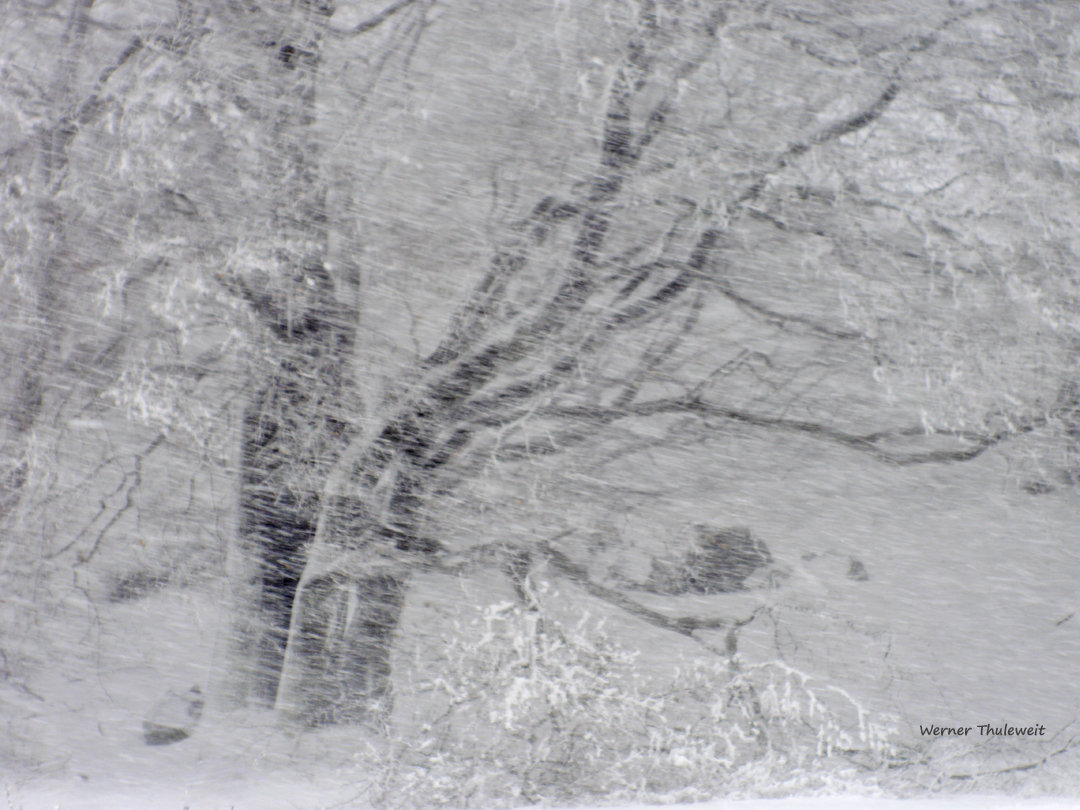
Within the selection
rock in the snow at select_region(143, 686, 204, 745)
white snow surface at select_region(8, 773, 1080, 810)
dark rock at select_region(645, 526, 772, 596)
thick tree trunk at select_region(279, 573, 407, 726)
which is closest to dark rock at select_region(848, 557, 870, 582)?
dark rock at select_region(645, 526, 772, 596)

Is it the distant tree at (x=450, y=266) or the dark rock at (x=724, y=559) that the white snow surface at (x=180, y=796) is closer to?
the distant tree at (x=450, y=266)

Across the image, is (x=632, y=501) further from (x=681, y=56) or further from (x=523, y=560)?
(x=681, y=56)

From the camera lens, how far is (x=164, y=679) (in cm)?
124

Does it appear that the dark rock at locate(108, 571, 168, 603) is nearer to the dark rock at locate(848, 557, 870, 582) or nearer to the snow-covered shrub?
the snow-covered shrub

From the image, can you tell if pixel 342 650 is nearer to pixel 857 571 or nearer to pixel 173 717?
pixel 173 717

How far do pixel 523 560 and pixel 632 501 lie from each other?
0.85 feet

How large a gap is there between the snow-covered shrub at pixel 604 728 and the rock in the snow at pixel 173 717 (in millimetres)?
436

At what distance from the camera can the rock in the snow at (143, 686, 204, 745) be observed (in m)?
1.24

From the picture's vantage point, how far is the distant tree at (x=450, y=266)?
120 centimetres

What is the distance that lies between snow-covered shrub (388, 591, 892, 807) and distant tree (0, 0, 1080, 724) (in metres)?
0.15

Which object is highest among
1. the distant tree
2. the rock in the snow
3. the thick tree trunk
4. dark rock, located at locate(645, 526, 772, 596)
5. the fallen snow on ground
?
the distant tree

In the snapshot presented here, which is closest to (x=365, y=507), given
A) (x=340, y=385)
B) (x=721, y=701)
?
(x=340, y=385)

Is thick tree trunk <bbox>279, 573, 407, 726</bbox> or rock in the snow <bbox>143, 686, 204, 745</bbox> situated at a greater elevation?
thick tree trunk <bbox>279, 573, 407, 726</bbox>

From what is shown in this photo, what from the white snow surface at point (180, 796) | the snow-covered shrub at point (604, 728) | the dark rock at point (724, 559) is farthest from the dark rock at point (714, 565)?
the white snow surface at point (180, 796)
